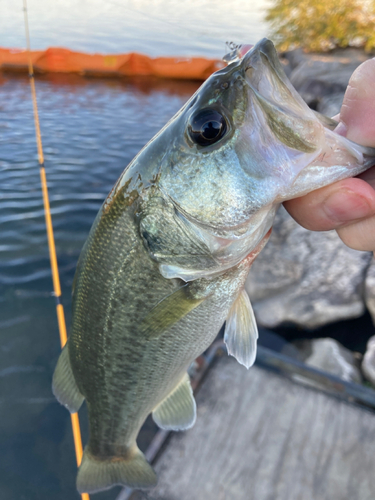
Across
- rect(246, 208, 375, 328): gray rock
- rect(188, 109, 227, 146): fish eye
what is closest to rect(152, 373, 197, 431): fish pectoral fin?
rect(188, 109, 227, 146): fish eye

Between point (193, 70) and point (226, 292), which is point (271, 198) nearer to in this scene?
point (226, 292)

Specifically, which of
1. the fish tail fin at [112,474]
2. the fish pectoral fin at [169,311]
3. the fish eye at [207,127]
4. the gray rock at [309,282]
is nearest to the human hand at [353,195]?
the fish eye at [207,127]

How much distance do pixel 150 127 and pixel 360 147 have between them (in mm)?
9773

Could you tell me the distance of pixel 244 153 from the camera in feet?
3.56

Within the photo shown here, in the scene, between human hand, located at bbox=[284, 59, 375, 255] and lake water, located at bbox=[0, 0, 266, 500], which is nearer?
human hand, located at bbox=[284, 59, 375, 255]

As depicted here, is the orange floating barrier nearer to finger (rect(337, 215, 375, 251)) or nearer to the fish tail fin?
finger (rect(337, 215, 375, 251))

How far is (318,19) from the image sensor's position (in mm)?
13414

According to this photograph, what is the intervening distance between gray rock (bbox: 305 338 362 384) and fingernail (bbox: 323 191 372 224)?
8.02 feet

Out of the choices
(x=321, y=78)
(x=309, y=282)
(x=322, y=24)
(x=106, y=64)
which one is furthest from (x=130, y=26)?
(x=309, y=282)

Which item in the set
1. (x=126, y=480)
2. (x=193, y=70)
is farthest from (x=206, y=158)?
(x=193, y=70)

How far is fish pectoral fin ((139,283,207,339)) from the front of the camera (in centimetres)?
134

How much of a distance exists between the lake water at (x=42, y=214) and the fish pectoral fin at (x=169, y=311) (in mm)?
1029

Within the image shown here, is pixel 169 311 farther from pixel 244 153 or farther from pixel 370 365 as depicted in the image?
pixel 370 365

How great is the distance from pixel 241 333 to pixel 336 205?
650 mm
